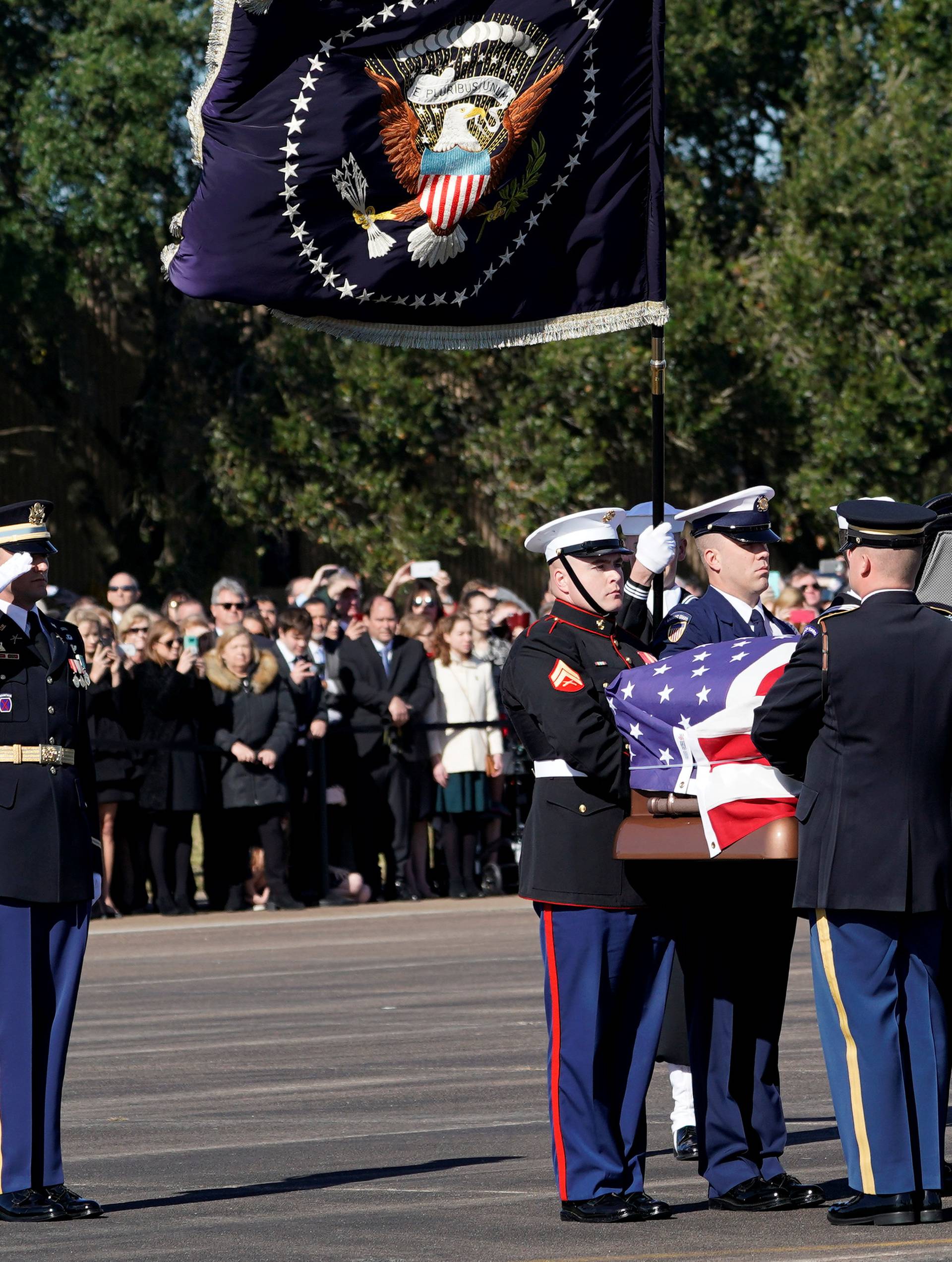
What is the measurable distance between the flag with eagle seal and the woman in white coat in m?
9.07

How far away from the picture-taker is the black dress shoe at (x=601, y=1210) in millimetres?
7098

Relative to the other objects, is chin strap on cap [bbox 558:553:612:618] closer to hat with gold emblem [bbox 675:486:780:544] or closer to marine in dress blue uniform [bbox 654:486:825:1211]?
marine in dress blue uniform [bbox 654:486:825:1211]

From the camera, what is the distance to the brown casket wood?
6984 mm

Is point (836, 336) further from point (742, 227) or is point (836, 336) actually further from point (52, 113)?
point (52, 113)

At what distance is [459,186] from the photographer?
8.80m

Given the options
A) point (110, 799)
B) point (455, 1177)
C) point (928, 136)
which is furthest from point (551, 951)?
point (928, 136)

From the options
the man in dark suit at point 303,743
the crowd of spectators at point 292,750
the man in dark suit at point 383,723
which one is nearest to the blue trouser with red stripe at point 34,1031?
the crowd of spectators at point 292,750

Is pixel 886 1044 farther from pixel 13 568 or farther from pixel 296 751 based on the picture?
pixel 296 751

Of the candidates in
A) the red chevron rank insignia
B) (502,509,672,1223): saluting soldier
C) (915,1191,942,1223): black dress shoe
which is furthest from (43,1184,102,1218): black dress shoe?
(915,1191,942,1223): black dress shoe

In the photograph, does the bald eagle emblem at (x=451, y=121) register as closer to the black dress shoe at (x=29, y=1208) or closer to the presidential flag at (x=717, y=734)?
the presidential flag at (x=717, y=734)

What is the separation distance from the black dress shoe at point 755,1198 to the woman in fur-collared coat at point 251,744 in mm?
9822

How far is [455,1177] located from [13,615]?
7.91 feet

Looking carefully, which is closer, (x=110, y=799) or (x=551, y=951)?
(x=551, y=951)

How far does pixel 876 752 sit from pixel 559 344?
25.5 metres
